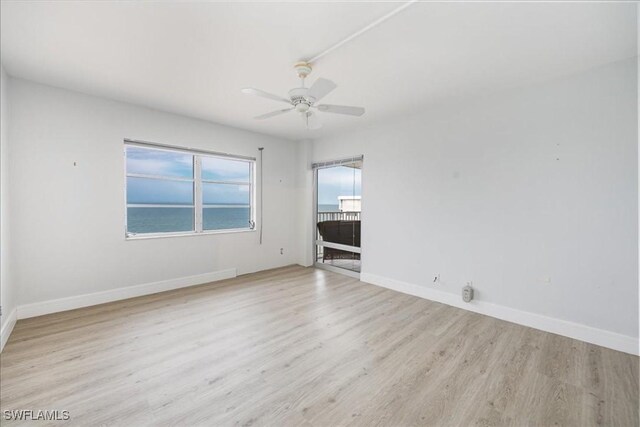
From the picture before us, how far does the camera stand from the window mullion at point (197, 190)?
435 centimetres

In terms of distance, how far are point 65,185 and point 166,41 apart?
232cm

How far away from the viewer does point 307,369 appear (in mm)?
2123

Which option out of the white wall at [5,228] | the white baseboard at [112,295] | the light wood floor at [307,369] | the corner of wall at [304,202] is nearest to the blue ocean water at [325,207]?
the corner of wall at [304,202]

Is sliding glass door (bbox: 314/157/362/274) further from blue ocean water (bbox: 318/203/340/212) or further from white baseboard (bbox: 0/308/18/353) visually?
white baseboard (bbox: 0/308/18/353)

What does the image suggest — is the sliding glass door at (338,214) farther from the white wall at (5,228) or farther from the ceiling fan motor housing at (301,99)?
the white wall at (5,228)

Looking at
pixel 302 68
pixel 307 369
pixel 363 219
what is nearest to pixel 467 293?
pixel 363 219

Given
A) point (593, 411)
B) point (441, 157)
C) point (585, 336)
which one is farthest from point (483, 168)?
point (593, 411)

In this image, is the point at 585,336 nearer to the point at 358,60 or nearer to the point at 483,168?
the point at 483,168

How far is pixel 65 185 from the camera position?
3.21 meters

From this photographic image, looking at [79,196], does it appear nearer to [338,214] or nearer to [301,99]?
[301,99]

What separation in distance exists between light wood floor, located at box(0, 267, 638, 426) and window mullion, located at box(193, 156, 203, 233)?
1483mm

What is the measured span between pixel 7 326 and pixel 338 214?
4589 mm

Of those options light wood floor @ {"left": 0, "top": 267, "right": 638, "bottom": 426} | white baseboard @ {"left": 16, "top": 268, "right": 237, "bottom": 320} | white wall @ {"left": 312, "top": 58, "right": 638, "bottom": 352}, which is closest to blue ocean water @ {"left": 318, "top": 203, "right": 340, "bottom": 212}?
white wall @ {"left": 312, "top": 58, "right": 638, "bottom": 352}

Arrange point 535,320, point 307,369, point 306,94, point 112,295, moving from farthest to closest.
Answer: point 112,295
point 535,320
point 306,94
point 307,369
